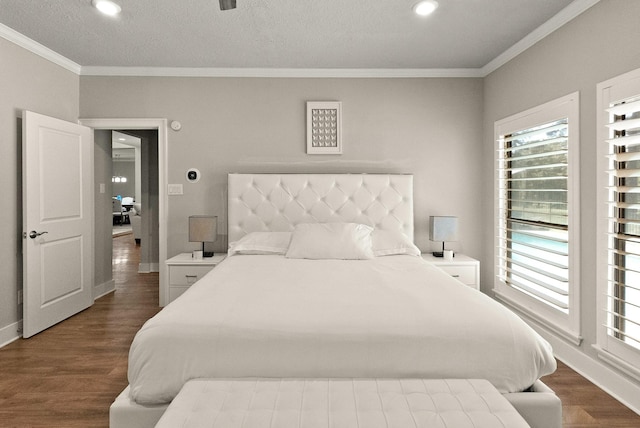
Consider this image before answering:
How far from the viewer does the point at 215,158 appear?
4172 millimetres

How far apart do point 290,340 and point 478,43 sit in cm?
306

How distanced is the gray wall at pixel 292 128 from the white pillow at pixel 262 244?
2.01 feet

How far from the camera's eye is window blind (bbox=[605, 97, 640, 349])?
2230 mm

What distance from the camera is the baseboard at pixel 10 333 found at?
317 centimetres

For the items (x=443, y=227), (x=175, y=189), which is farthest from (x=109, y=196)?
(x=443, y=227)

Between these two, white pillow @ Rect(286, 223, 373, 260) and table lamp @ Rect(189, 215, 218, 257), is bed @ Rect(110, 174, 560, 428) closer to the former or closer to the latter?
white pillow @ Rect(286, 223, 373, 260)

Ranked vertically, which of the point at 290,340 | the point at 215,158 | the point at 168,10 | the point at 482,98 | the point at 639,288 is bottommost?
the point at 290,340

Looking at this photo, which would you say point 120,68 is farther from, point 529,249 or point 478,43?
point 529,249

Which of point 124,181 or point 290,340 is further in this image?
point 124,181

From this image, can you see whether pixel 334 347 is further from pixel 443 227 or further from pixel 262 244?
pixel 443 227

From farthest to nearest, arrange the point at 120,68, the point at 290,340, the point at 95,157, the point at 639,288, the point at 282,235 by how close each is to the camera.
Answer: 1. the point at 95,157
2. the point at 120,68
3. the point at 282,235
4. the point at 639,288
5. the point at 290,340

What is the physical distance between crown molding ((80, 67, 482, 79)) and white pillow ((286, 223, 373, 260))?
1.67 meters

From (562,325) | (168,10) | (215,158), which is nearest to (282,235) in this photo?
(215,158)

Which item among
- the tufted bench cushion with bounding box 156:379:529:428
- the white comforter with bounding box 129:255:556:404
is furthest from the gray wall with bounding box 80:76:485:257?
the tufted bench cushion with bounding box 156:379:529:428
